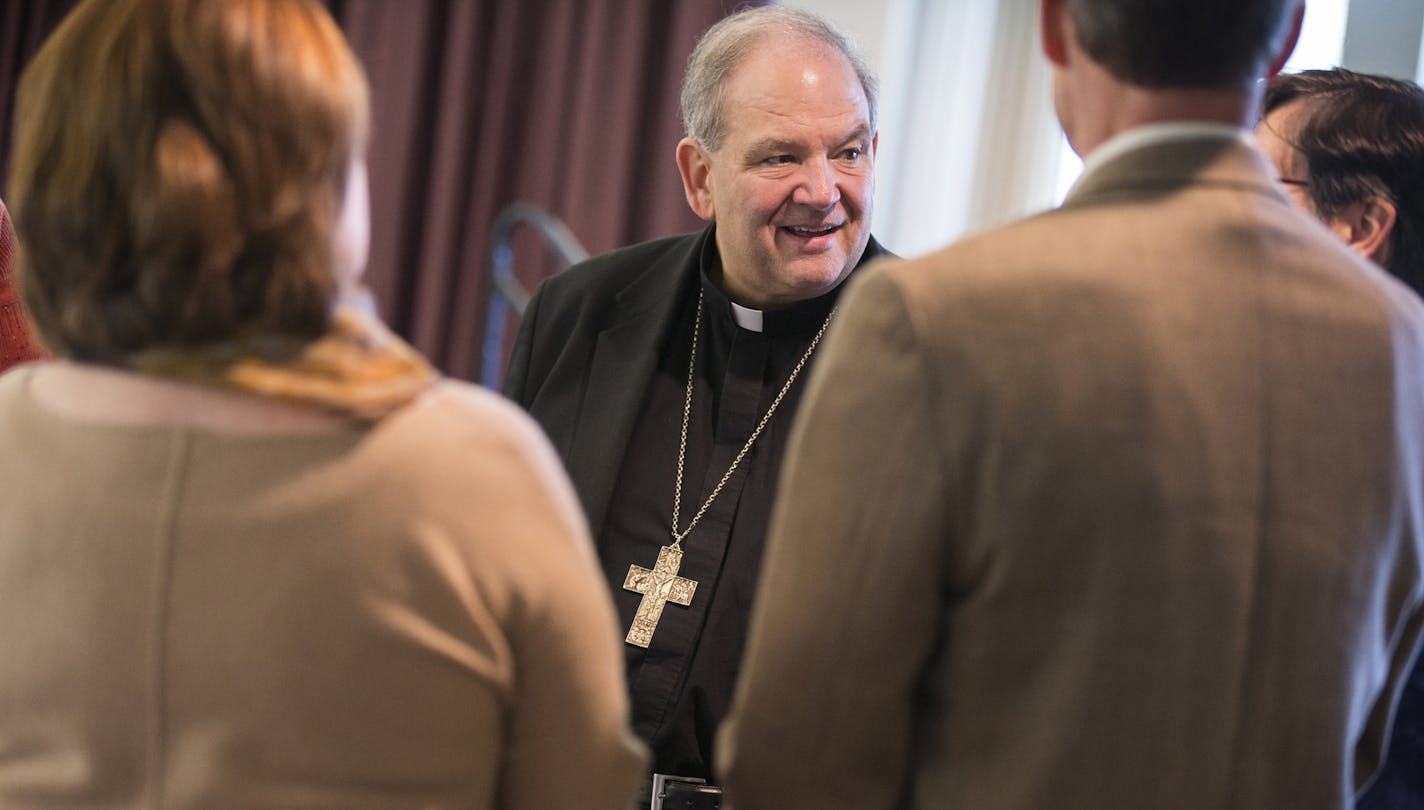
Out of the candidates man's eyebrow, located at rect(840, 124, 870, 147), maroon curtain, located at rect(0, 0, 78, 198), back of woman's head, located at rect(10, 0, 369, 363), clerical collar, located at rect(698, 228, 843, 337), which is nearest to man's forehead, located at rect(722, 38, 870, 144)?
man's eyebrow, located at rect(840, 124, 870, 147)

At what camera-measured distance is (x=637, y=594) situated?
2.09m

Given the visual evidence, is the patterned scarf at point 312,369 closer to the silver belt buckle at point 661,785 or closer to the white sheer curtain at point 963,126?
the silver belt buckle at point 661,785

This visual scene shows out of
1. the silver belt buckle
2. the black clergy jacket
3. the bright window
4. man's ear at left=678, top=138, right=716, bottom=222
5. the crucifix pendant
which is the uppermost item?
the bright window

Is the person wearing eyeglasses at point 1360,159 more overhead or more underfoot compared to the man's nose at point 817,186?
more overhead

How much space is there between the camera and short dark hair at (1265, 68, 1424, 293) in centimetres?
184

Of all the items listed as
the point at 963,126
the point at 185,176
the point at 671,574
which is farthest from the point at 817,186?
the point at 963,126

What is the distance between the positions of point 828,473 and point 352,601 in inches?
15.9

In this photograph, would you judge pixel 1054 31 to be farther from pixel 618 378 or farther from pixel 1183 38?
pixel 618 378

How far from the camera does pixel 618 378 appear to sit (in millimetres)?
2238

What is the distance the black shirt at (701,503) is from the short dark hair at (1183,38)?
110 centimetres

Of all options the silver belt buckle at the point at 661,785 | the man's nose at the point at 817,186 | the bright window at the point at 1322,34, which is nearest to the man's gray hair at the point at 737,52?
the man's nose at the point at 817,186

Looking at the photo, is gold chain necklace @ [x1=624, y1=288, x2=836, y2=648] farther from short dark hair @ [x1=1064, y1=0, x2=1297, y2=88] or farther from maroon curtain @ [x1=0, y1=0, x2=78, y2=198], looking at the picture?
maroon curtain @ [x1=0, y1=0, x2=78, y2=198]

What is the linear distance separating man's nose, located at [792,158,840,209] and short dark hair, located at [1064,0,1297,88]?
1056mm

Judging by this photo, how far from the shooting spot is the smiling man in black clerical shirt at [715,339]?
209 centimetres
